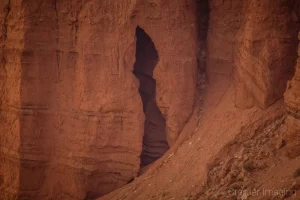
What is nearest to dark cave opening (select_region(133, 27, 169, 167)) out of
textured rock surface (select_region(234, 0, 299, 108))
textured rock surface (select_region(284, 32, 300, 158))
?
textured rock surface (select_region(234, 0, 299, 108))

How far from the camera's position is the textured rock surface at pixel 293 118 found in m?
12.3

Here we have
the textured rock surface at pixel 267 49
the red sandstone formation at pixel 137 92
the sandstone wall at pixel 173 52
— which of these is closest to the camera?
the textured rock surface at pixel 267 49

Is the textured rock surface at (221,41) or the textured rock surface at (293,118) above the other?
the textured rock surface at (221,41)

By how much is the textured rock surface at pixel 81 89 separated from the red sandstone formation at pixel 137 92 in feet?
0.08

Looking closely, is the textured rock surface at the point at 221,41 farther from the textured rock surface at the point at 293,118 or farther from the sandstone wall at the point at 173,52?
the textured rock surface at the point at 293,118

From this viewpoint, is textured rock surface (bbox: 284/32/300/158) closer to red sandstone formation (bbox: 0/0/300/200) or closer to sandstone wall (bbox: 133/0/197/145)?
red sandstone formation (bbox: 0/0/300/200)

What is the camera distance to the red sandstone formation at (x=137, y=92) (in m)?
13.9

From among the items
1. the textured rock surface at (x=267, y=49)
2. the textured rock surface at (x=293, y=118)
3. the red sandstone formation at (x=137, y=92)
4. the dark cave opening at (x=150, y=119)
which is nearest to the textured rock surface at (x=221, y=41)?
the red sandstone formation at (x=137, y=92)

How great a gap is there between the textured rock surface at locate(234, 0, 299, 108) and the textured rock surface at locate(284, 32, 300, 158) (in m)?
1.38

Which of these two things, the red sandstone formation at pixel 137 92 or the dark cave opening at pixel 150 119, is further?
the dark cave opening at pixel 150 119

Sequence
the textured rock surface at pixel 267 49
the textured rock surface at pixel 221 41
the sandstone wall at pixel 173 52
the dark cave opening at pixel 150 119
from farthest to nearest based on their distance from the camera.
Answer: the dark cave opening at pixel 150 119
the sandstone wall at pixel 173 52
the textured rock surface at pixel 221 41
the textured rock surface at pixel 267 49

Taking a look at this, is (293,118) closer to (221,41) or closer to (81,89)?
(221,41)

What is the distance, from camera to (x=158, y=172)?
15.4 meters

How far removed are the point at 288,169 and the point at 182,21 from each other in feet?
15.8
